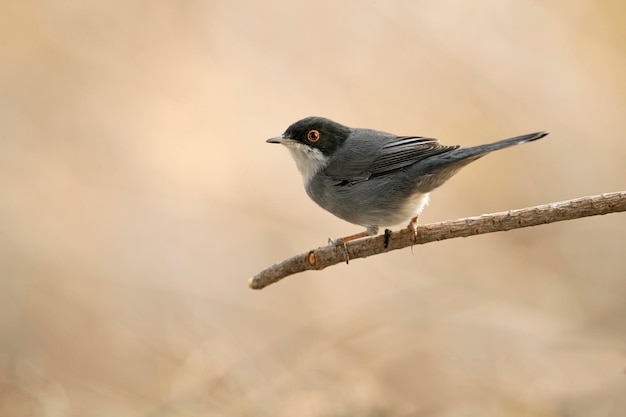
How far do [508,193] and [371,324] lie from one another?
237cm

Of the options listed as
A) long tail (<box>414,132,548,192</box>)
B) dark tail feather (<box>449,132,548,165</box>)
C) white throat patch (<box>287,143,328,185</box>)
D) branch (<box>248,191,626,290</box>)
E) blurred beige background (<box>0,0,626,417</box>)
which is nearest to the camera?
dark tail feather (<box>449,132,548,165</box>)

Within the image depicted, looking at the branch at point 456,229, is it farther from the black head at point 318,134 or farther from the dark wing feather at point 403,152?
the black head at point 318,134

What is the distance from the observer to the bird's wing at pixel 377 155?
4.36 metres

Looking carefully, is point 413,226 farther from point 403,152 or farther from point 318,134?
point 318,134

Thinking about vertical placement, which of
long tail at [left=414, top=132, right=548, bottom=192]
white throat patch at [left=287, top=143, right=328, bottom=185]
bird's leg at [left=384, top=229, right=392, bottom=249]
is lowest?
bird's leg at [left=384, top=229, right=392, bottom=249]

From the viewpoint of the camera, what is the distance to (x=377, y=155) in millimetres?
4594

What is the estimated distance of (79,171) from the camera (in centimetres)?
769

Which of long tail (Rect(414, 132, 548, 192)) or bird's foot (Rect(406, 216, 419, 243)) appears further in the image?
bird's foot (Rect(406, 216, 419, 243))

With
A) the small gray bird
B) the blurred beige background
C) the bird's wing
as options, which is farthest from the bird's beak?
the blurred beige background

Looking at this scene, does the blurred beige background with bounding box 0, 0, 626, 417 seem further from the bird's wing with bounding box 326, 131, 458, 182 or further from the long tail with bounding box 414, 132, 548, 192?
the long tail with bounding box 414, 132, 548, 192

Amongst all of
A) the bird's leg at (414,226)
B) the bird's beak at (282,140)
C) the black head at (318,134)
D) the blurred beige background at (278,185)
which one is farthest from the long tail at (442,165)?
the blurred beige background at (278,185)

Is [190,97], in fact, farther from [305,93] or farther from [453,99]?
[453,99]

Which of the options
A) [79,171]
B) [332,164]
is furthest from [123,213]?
[332,164]

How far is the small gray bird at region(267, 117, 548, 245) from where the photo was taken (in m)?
4.32
